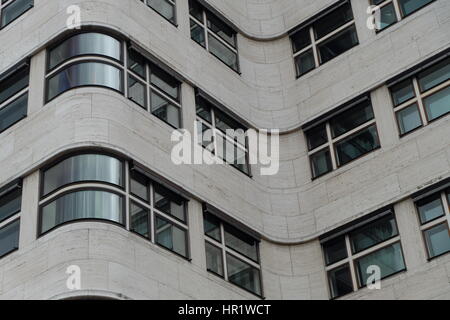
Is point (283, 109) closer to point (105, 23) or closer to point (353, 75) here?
point (353, 75)

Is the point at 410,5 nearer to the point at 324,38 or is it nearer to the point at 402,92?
→ the point at 402,92

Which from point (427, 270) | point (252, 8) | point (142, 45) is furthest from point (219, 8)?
point (427, 270)

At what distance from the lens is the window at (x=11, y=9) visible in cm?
2742

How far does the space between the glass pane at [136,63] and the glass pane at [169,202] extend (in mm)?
3395

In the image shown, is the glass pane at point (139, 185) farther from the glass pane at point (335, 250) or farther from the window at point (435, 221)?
the window at point (435, 221)

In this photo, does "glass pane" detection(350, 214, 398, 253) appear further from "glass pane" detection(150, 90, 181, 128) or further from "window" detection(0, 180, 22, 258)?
"window" detection(0, 180, 22, 258)

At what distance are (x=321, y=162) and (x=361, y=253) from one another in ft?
11.3

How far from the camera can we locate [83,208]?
22125mm

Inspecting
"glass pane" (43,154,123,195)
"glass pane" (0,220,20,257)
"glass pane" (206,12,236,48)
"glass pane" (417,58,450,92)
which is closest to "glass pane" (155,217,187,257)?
"glass pane" (43,154,123,195)

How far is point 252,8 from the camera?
1250 inches

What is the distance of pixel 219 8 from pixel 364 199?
8.06 m

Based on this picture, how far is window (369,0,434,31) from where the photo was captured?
91.6 feet

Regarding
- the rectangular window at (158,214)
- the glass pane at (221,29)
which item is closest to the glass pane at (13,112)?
the rectangular window at (158,214)

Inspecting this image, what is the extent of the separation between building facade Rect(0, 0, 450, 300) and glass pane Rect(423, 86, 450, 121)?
0.13ft
